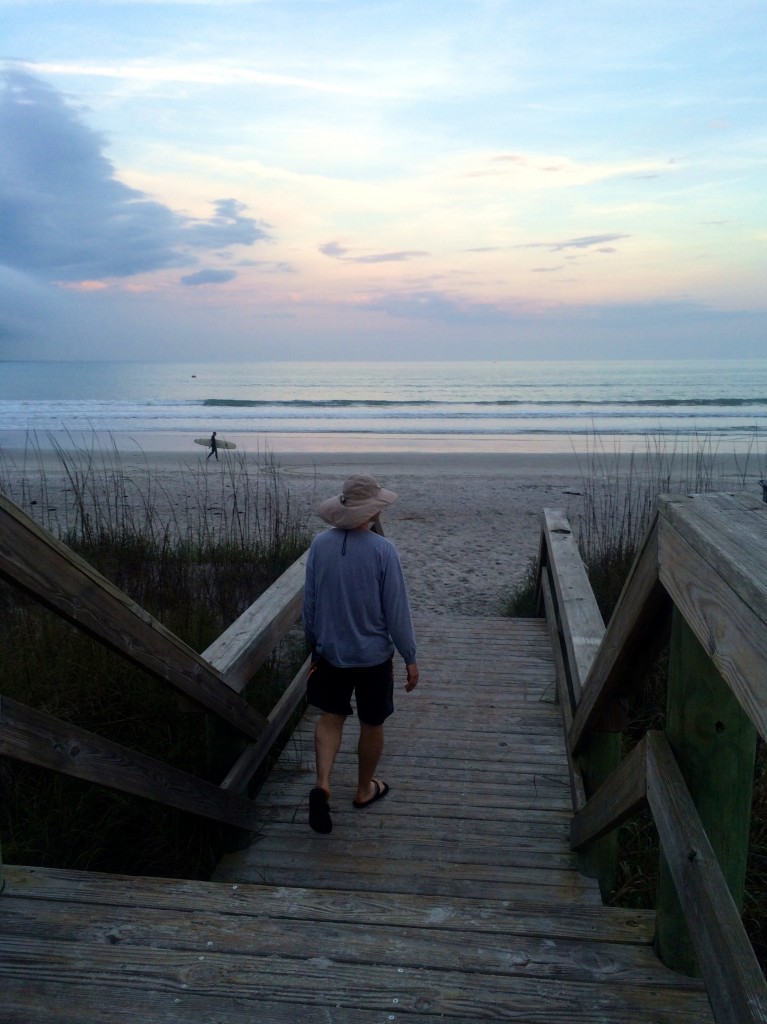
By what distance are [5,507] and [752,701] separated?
1.50 metres

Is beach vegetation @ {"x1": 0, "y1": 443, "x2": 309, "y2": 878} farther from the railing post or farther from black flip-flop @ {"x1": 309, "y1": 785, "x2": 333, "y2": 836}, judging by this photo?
the railing post

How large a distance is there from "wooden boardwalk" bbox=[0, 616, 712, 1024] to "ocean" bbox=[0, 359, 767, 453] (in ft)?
44.5

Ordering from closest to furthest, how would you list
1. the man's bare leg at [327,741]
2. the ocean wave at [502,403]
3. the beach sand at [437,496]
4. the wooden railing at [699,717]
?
the wooden railing at [699,717] < the man's bare leg at [327,741] < the beach sand at [437,496] < the ocean wave at [502,403]

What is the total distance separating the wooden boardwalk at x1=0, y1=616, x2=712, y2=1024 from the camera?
1905 mm

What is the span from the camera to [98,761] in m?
2.33

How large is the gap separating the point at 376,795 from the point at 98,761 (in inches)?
69.1

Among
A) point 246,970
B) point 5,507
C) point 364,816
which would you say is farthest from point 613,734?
point 5,507

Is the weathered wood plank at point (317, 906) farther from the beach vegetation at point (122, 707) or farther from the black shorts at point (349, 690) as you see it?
the black shorts at point (349, 690)

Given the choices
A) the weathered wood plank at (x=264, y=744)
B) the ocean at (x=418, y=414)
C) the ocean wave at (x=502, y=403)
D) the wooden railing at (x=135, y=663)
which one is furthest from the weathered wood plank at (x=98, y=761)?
the ocean wave at (x=502, y=403)

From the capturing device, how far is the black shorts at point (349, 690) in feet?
12.3

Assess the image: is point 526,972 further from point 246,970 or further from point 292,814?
point 292,814

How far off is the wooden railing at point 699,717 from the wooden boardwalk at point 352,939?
25cm

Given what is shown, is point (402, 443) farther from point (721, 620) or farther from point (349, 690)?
point (721, 620)

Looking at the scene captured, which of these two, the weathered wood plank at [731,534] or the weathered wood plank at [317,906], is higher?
the weathered wood plank at [731,534]
